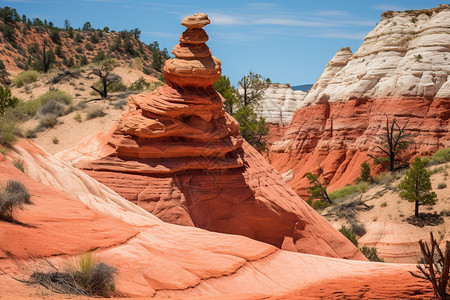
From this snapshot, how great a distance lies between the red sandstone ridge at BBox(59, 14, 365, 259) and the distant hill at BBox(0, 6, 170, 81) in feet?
140

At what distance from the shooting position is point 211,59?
1494cm

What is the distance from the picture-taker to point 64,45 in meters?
67.2

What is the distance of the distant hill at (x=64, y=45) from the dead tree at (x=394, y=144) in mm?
27506

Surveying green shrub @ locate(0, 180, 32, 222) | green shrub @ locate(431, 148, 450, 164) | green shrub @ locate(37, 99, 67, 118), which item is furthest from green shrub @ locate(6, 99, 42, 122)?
green shrub @ locate(431, 148, 450, 164)

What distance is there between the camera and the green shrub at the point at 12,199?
7012mm

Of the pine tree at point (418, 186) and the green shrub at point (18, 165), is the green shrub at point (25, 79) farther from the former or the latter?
the green shrub at point (18, 165)

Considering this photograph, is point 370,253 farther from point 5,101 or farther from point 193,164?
point 5,101

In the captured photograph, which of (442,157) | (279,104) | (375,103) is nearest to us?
(442,157)

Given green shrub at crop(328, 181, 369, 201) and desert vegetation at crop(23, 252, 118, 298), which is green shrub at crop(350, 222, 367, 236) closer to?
green shrub at crop(328, 181, 369, 201)

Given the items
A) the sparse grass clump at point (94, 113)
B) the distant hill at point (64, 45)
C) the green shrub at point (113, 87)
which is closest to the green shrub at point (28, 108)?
the sparse grass clump at point (94, 113)

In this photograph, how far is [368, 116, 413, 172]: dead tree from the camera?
36.4m

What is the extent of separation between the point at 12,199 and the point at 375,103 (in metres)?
38.5

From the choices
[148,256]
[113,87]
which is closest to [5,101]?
[113,87]

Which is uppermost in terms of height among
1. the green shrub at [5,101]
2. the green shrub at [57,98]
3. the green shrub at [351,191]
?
the green shrub at [57,98]
